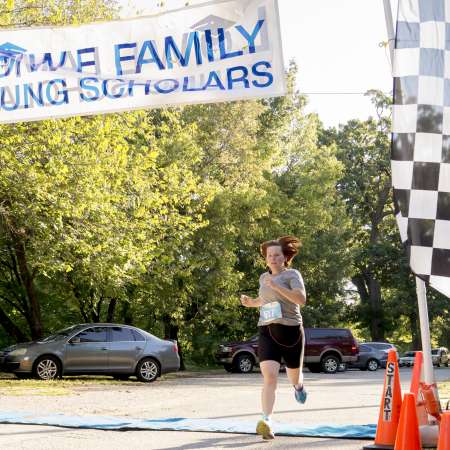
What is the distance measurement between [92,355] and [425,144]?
16939 mm

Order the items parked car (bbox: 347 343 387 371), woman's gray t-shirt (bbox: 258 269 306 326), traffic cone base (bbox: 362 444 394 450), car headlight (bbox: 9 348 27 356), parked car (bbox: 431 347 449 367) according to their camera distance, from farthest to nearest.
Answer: parked car (bbox: 431 347 449 367) < parked car (bbox: 347 343 387 371) < car headlight (bbox: 9 348 27 356) < woman's gray t-shirt (bbox: 258 269 306 326) < traffic cone base (bbox: 362 444 394 450)

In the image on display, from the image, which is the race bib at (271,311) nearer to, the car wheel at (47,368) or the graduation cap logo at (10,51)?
the graduation cap logo at (10,51)

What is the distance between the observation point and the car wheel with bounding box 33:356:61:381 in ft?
70.3

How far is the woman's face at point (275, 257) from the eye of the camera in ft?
27.1

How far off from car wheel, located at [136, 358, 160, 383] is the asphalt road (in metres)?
3.08

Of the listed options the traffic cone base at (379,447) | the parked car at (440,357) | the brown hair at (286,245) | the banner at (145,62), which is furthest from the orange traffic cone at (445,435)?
the parked car at (440,357)

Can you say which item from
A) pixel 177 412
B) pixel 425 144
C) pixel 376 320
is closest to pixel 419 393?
pixel 425 144

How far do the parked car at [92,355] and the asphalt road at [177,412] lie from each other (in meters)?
2.86

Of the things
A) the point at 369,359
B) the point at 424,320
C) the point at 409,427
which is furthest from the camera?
the point at 369,359

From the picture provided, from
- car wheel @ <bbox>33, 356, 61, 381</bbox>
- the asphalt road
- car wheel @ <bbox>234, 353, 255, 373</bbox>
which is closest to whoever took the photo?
the asphalt road

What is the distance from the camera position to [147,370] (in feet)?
73.0

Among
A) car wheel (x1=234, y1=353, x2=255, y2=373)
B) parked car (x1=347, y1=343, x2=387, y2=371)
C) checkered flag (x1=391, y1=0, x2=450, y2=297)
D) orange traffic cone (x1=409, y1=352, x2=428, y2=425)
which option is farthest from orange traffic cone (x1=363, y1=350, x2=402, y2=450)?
parked car (x1=347, y1=343, x2=387, y2=371)

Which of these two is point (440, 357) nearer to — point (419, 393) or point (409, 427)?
point (419, 393)

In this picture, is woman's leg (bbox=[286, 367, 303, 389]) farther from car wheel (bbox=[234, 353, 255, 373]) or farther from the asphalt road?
car wheel (bbox=[234, 353, 255, 373])
